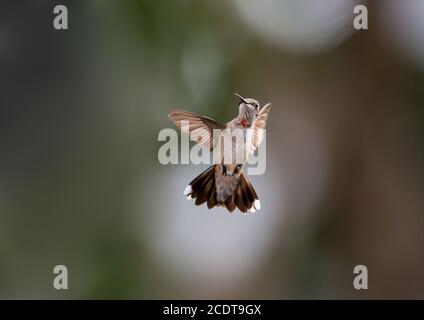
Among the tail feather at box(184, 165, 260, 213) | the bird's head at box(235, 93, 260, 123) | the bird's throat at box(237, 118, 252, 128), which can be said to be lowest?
the tail feather at box(184, 165, 260, 213)

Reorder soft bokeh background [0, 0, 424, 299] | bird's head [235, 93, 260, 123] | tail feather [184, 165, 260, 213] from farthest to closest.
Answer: soft bokeh background [0, 0, 424, 299] → tail feather [184, 165, 260, 213] → bird's head [235, 93, 260, 123]

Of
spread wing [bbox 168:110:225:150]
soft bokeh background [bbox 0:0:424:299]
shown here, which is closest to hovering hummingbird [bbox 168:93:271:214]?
spread wing [bbox 168:110:225:150]

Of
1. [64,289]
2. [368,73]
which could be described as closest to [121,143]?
[64,289]

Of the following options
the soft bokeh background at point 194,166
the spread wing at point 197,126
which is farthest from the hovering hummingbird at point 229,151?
the soft bokeh background at point 194,166

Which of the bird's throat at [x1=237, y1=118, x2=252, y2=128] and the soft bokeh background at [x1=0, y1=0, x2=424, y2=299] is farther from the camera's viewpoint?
the soft bokeh background at [x1=0, y1=0, x2=424, y2=299]

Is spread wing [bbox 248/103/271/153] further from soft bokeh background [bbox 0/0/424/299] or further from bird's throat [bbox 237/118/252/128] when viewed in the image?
soft bokeh background [bbox 0/0/424/299]

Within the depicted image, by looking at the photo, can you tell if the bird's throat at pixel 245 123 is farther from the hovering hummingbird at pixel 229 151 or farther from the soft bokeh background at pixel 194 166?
the soft bokeh background at pixel 194 166

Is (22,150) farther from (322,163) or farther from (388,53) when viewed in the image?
(388,53)
